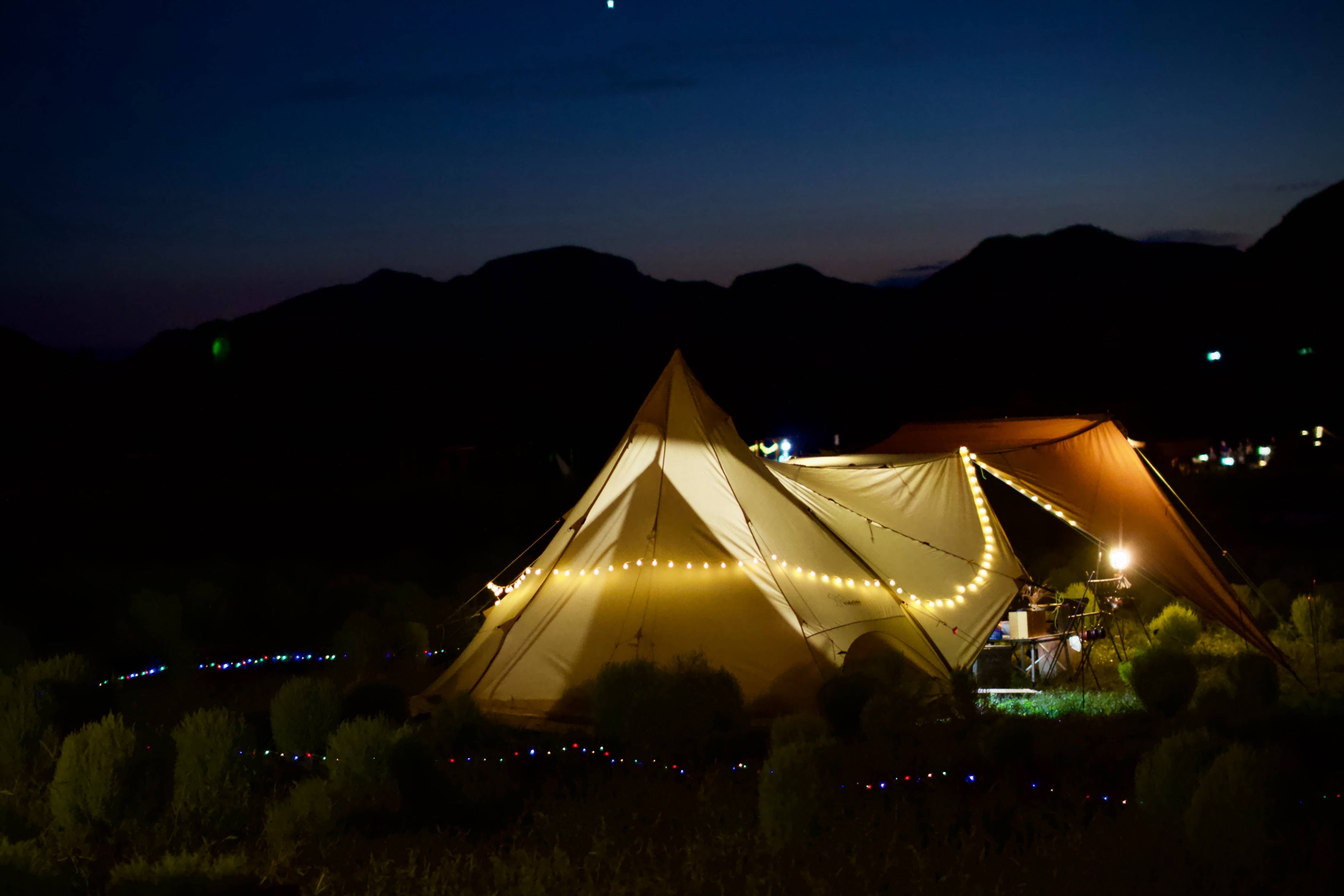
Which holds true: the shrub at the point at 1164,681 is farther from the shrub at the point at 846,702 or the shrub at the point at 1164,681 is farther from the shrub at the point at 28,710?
the shrub at the point at 28,710

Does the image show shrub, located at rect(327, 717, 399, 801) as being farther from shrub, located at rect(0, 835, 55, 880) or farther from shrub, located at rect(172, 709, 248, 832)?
shrub, located at rect(0, 835, 55, 880)

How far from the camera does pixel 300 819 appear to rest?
5117mm

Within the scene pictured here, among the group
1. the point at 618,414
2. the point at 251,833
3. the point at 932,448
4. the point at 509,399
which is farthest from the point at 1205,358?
the point at 251,833

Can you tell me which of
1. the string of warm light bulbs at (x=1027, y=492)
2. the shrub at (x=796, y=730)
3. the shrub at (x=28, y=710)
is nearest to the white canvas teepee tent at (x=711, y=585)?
the string of warm light bulbs at (x=1027, y=492)

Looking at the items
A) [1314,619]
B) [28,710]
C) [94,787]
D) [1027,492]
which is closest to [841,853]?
[94,787]

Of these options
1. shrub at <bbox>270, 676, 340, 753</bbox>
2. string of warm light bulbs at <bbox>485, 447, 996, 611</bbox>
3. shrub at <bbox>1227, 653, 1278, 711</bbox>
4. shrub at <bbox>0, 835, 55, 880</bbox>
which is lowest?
shrub at <bbox>0, 835, 55, 880</bbox>

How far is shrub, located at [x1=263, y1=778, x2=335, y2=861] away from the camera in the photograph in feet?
16.5

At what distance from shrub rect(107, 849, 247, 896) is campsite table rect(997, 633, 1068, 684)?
5.81 meters

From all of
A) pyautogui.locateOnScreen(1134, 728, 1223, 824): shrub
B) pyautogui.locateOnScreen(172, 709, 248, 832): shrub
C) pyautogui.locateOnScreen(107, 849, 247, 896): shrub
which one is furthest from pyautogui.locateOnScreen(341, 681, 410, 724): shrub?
pyautogui.locateOnScreen(1134, 728, 1223, 824): shrub

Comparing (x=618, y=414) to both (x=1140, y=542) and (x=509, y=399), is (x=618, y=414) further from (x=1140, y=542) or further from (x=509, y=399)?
(x=1140, y=542)

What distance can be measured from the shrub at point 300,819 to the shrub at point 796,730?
2183 millimetres

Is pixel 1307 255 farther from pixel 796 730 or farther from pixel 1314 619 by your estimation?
pixel 796 730

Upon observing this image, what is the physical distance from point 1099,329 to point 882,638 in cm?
5053

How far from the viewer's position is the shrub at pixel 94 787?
511 centimetres
